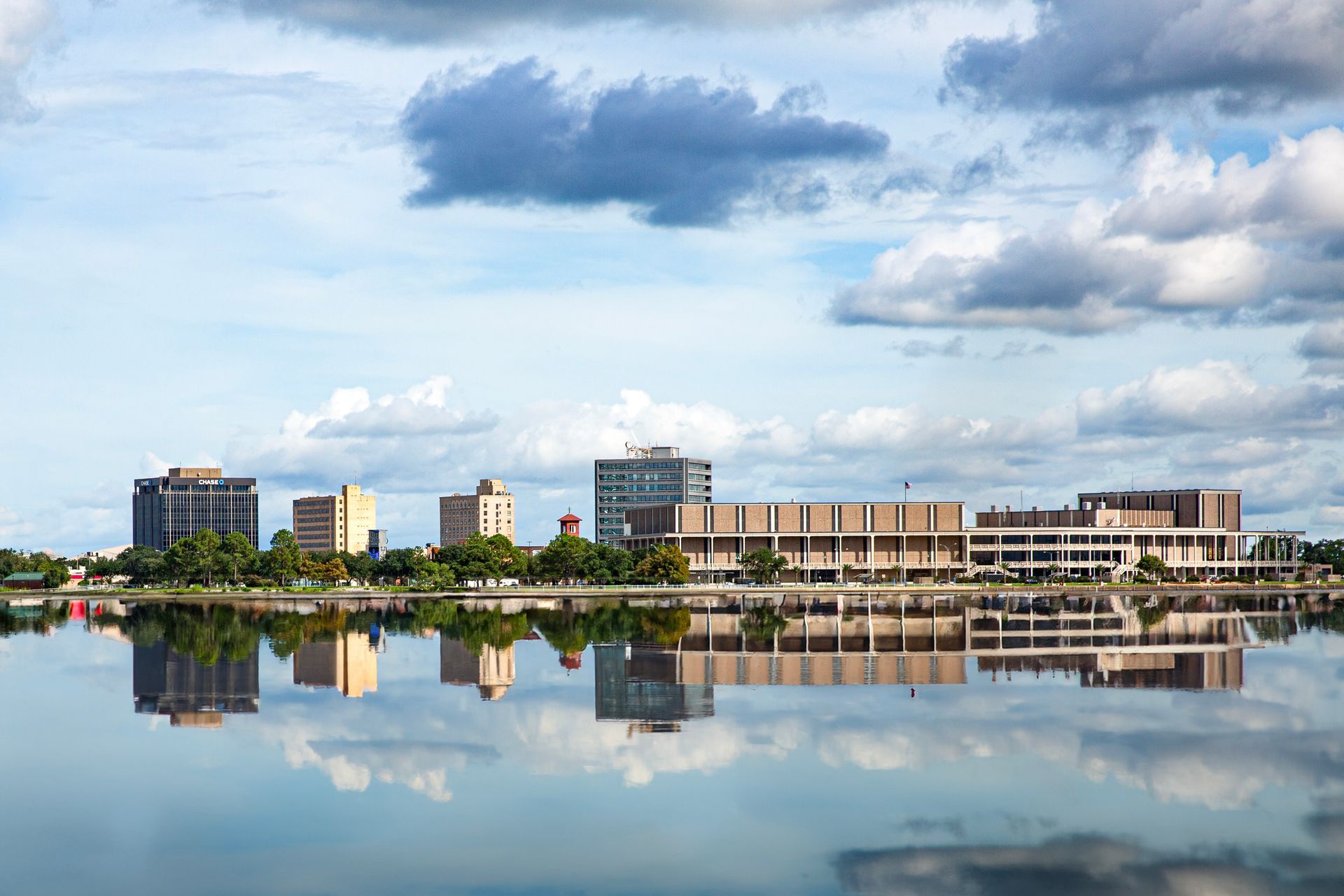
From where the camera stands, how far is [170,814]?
28328mm

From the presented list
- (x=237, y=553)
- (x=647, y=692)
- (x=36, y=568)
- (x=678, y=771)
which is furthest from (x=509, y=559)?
(x=678, y=771)

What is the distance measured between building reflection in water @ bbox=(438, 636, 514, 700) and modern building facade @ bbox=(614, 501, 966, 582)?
377 feet

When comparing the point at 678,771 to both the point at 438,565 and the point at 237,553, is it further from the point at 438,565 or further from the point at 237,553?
the point at 237,553

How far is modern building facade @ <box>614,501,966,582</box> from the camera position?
599ft

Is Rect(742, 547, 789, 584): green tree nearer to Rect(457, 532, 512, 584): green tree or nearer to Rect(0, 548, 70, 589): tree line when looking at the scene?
Rect(457, 532, 512, 584): green tree

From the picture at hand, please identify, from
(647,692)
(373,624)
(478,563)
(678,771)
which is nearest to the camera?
(678,771)

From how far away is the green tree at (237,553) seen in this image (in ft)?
533

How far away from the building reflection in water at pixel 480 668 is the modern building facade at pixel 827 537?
115012 mm

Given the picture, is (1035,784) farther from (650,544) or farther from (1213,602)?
(650,544)

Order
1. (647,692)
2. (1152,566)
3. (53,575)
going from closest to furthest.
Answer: (647,692) < (1152,566) < (53,575)

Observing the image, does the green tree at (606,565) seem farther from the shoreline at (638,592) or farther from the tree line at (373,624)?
the tree line at (373,624)

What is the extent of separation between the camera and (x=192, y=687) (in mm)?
50000

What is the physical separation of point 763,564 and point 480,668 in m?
115

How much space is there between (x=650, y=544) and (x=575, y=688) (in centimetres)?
14262
